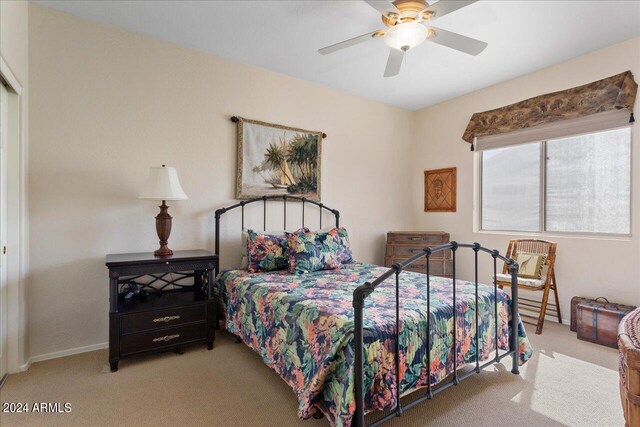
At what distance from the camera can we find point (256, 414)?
1827 mm

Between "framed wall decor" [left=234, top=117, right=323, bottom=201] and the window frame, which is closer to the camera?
the window frame

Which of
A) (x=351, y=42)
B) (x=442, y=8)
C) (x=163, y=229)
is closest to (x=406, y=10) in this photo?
(x=442, y=8)

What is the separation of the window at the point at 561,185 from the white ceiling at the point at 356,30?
91 centimetres

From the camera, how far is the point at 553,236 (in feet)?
11.4

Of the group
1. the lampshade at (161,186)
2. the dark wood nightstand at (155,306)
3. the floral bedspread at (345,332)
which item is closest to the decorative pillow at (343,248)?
the floral bedspread at (345,332)

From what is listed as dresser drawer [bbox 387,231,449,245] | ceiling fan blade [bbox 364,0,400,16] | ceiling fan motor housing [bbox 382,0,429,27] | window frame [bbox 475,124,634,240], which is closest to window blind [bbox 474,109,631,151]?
Answer: window frame [bbox 475,124,634,240]

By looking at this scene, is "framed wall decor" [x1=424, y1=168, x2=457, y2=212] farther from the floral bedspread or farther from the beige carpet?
the beige carpet

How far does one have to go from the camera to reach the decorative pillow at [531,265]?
3361mm

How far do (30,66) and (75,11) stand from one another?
56 centimetres

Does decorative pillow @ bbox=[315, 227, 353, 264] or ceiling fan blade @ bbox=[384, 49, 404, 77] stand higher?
ceiling fan blade @ bbox=[384, 49, 404, 77]

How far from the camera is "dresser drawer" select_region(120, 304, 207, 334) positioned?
234cm

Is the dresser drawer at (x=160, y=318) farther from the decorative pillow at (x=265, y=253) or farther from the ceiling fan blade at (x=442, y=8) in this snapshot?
the ceiling fan blade at (x=442, y=8)

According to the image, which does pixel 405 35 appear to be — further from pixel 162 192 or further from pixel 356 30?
pixel 162 192

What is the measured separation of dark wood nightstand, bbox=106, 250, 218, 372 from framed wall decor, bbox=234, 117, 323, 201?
102 cm
